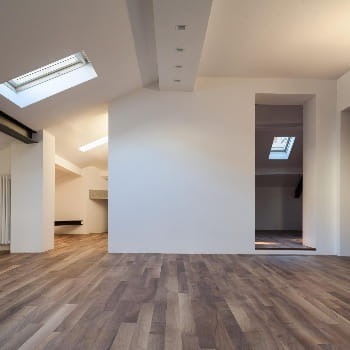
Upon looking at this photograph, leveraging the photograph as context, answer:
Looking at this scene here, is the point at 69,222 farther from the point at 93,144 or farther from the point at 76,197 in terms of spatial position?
the point at 93,144

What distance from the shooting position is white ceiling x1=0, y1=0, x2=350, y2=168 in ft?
11.9

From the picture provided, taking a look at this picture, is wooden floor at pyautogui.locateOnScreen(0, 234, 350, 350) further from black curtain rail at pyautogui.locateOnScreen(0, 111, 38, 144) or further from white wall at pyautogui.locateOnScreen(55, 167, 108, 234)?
white wall at pyautogui.locateOnScreen(55, 167, 108, 234)

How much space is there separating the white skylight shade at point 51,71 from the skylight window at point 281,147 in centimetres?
589

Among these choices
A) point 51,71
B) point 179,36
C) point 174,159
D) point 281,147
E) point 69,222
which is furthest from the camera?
point 69,222

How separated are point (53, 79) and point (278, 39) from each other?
130 inches

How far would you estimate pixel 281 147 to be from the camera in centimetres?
958

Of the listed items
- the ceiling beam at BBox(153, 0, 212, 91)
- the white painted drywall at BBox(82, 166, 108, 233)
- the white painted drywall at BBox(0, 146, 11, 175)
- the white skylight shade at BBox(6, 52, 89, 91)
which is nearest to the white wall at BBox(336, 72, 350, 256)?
the ceiling beam at BBox(153, 0, 212, 91)

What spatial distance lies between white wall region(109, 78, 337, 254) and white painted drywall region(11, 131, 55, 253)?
1.28 m

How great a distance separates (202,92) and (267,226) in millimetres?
5629

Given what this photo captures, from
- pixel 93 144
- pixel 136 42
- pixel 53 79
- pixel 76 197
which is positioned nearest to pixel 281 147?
pixel 93 144

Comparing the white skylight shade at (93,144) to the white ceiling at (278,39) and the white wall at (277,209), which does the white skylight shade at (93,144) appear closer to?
the white ceiling at (278,39)

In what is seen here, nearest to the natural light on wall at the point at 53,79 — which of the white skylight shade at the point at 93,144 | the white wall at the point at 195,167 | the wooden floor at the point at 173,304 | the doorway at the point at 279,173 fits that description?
the white wall at the point at 195,167

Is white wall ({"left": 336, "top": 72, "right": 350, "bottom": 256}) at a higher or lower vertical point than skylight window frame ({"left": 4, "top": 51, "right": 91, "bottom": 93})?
lower

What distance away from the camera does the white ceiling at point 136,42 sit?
3.63m
